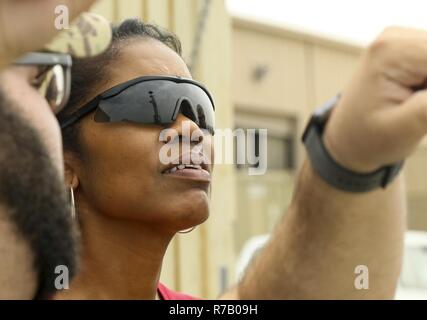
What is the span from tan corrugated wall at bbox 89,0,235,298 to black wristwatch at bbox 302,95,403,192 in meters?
1.78

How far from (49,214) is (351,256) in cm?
59

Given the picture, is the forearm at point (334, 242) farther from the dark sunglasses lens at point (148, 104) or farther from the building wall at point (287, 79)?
the building wall at point (287, 79)

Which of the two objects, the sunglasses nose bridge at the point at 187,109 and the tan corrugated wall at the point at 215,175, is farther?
the tan corrugated wall at the point at 215,175

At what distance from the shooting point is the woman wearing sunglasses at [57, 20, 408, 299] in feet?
5.14

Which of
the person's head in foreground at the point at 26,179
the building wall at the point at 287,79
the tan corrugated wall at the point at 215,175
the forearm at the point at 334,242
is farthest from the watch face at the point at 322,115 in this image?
the building wall at the point at 287,79

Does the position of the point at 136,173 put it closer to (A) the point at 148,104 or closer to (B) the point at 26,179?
(A) the point at 148,104

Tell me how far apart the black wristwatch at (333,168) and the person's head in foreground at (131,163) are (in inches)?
16.5

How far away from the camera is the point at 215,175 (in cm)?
329

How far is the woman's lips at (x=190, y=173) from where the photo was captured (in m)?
1.57

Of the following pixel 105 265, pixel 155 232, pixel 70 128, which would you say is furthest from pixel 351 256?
pixel 70 128

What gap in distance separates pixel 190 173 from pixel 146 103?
0.18 meters

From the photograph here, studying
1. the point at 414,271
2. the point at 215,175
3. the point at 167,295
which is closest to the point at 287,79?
the point at 414,271

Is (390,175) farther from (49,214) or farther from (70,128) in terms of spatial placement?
(70,128)

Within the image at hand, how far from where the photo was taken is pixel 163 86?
1.66 metres
